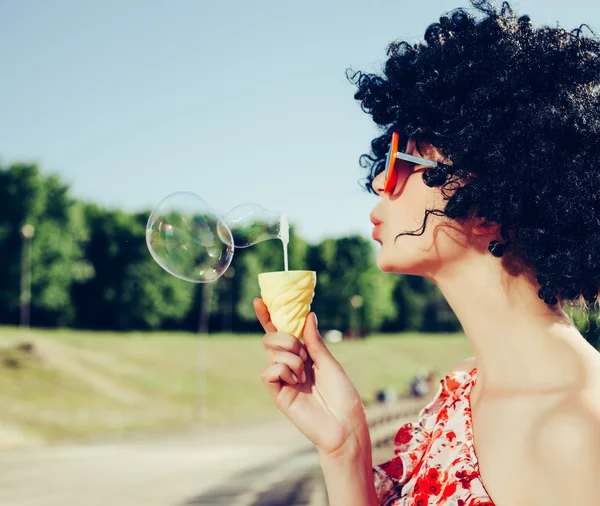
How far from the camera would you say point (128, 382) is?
142 ft

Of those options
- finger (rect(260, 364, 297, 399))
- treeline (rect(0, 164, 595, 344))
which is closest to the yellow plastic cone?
finger (rect(260, 364, 297, 399))

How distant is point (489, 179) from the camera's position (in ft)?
7.82

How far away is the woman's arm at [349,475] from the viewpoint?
7.98 ft

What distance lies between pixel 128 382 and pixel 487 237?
140 feet

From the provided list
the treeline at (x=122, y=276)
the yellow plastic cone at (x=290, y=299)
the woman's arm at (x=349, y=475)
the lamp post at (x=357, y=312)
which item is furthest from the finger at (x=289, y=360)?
the lamp post at (x=357, y=312)

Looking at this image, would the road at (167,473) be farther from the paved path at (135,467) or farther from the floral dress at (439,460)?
the floral dress at (439,460)

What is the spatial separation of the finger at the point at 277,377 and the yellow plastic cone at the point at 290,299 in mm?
148

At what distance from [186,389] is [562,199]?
4293 cm

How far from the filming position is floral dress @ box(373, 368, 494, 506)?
2.29 metres

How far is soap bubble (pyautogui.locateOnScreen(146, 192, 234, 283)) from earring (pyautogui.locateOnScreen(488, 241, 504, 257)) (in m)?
1.50

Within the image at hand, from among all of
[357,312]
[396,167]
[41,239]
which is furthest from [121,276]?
[396,167]

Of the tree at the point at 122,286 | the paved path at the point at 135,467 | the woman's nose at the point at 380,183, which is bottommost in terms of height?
the paved path at the point at 135,467

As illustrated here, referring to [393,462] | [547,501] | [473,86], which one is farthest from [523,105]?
[393,462]

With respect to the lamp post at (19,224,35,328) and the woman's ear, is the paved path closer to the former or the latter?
the woman's ear
